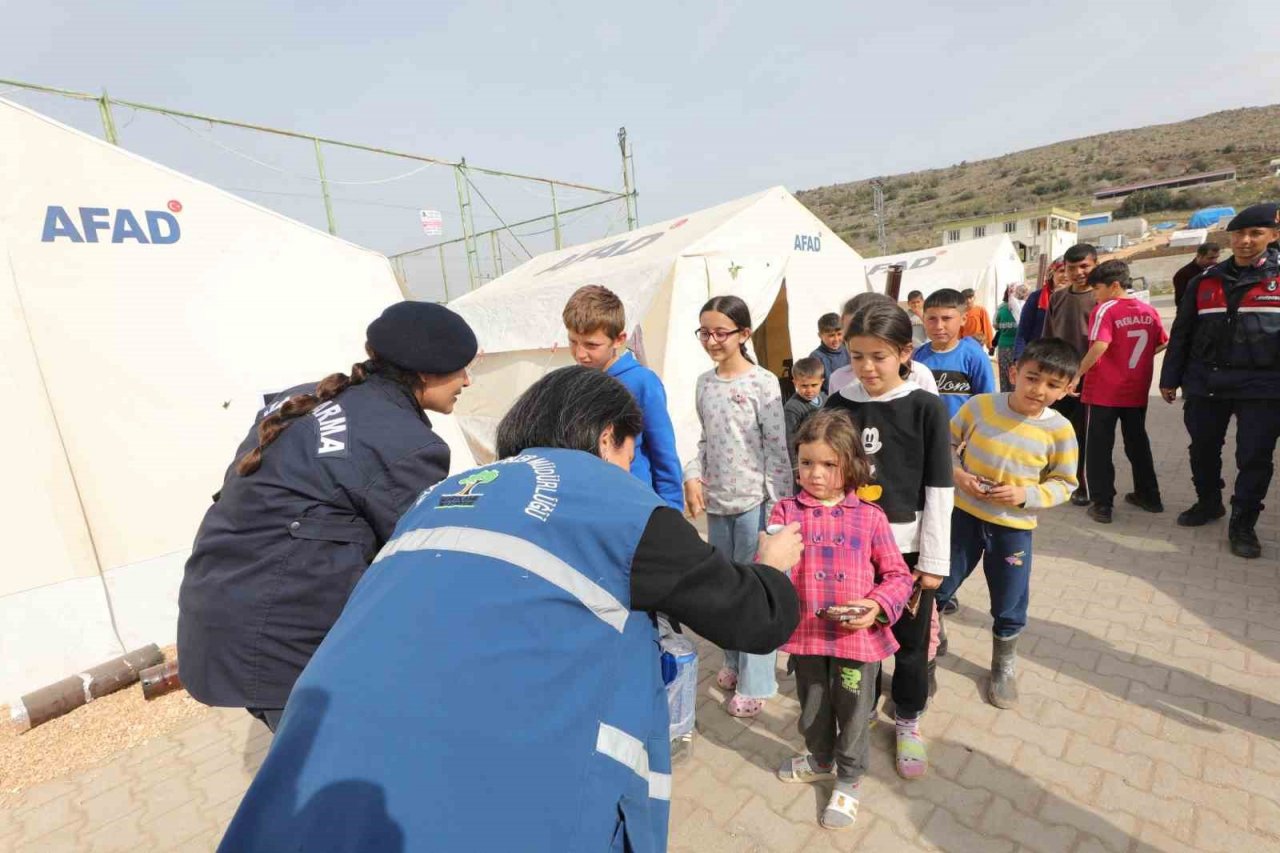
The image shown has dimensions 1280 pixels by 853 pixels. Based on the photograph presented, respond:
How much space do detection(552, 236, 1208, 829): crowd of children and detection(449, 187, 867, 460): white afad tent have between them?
8.82 feet

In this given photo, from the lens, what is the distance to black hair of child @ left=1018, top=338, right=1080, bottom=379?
241 centimetres

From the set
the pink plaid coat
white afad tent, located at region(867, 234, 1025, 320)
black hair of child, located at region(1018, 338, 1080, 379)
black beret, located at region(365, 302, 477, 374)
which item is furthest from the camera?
white afad tent, located at region(867, 234, 1025, 320)

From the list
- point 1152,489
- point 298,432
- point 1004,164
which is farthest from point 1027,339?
point 1004,164

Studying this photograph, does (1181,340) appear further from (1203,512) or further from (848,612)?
(848,612)

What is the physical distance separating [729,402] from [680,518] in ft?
5.16

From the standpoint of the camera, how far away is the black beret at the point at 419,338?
5.34 ft

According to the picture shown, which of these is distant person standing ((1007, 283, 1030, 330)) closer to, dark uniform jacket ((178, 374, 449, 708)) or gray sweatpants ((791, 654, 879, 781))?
gray sweatpants ((791, 654, 879, 781))

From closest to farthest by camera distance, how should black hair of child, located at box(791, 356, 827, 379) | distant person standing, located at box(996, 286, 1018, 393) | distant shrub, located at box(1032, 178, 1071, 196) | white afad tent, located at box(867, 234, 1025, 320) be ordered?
black hair of child, located at box(791, 356, 827, 379), distant person standing, located at box(996, 286, 1018, 393), white afad tent, located at box(867, 234, 1025, 320), distant shrub, located at box(1032, 178, 1071, 196)

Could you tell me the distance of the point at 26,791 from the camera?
2834mm

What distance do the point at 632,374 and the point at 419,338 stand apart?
1001 millimetres

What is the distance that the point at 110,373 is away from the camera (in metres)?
3.66

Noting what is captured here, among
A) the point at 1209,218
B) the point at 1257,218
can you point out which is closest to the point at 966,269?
the point at 1257,218

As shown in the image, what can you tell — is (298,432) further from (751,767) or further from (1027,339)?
(1027,339)

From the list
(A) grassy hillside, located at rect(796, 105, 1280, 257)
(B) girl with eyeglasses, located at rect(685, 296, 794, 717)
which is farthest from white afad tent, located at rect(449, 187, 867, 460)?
(A) grassy hillside, located at rect(796, 105, 1280, 257)
